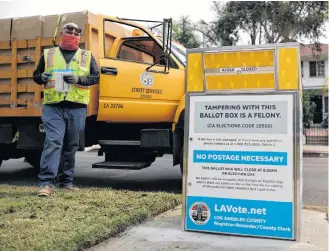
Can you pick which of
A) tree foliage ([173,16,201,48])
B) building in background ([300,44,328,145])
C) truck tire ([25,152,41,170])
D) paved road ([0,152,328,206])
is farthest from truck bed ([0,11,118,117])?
building in background ([300,44,328,145])

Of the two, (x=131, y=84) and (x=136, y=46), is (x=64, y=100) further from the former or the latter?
(x=136, y=46)

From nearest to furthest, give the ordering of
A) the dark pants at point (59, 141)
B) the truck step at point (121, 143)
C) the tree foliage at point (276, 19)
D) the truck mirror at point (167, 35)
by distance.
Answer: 1. the dark pants at point (59, 141)
2. the truck mirror at point (167, 35)
3. the truck step at point (121, 143)
4. the tree foliage at point (276, 19)

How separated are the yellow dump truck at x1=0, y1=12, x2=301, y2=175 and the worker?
787 millimetres

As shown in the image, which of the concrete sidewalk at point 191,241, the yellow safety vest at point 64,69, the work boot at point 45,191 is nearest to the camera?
the concrete sidewalk at point 191,241

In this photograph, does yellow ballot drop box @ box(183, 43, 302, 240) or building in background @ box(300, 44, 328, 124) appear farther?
building in background @ box(300, 44, 328, 124)

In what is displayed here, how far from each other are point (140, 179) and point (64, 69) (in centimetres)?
334

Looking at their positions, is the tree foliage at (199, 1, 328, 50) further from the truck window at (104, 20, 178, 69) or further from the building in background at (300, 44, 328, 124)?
the building in background at (300, 44, 328, 124)

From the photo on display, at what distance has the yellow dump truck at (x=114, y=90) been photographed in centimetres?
638

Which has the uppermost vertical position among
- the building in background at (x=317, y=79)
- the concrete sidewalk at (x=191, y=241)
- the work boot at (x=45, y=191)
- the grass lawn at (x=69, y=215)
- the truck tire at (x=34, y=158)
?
the building in background at (x=317, y=79)

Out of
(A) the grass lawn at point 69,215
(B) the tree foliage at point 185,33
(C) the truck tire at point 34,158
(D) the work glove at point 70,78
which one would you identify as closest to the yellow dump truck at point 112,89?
(D) the work glove at point 70,78

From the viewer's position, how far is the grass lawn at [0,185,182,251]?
323cm

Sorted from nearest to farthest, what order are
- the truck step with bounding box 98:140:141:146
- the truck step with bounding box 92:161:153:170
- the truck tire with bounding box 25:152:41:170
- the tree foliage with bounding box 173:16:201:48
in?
the truck step with bounding box 92:161:153:170, the truck step with bounding box 98:140:141:146, the truck tire with bounding box 25:152:41:170, the tree foliage with bounding box 173:16:201:48

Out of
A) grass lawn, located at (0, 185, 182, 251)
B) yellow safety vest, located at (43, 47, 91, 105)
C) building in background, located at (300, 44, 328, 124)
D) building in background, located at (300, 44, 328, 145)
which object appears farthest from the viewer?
building in background, located at (300, 44, 328, 124)

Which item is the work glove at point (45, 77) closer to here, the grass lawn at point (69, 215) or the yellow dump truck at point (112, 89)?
the yellow dump truck at point (112, 89)
